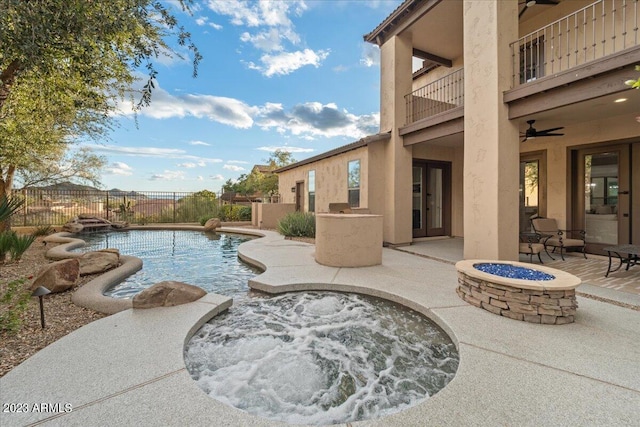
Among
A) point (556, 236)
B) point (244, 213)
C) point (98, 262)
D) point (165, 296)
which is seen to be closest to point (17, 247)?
point (98, 262)

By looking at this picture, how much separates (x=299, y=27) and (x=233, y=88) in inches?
188

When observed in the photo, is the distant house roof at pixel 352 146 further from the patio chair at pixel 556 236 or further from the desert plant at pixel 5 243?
the desert plant at pixel 5 243

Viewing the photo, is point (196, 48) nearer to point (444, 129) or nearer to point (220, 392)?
point (220, 392)

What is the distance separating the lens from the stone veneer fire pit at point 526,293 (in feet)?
10.5

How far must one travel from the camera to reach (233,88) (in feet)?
45.5

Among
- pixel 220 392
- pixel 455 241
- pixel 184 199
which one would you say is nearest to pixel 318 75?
pixel 184 199

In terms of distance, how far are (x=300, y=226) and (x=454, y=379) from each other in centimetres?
806

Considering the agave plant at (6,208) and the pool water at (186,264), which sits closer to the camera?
the agave plant at (6,208)

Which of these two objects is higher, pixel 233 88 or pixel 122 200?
pixel 233 88

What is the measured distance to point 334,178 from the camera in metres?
10.8

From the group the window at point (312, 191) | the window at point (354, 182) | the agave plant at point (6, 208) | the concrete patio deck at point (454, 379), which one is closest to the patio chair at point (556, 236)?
the concrete patio deck at point (454, 379)

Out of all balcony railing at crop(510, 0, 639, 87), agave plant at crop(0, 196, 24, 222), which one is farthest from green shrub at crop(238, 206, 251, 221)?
balcony railing at crop(510, 0, 639, 87)

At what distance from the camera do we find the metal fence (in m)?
14.1

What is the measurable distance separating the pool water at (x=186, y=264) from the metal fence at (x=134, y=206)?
4.70 meters
